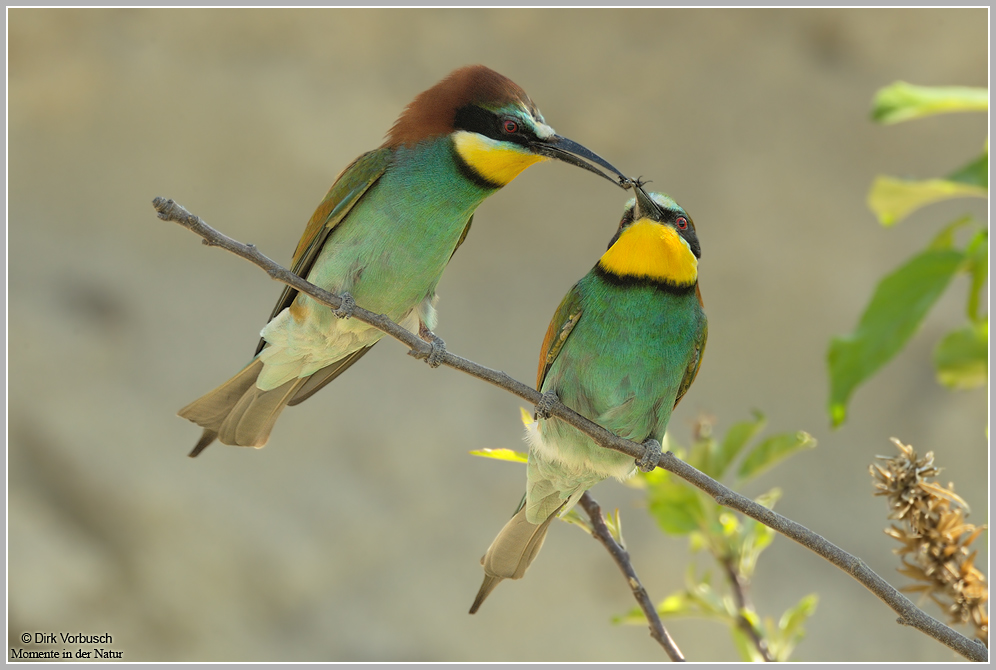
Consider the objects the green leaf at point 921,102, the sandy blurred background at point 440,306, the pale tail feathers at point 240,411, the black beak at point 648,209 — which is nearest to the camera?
the green leaf at point 921,102

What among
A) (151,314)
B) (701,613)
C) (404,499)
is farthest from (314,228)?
(151,314)

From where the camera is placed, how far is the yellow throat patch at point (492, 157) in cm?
123

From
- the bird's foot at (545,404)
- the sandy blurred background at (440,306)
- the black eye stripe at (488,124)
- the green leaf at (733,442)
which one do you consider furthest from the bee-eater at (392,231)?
the sandy blurred background at (440,306)

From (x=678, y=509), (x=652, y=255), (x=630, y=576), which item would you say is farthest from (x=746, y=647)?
(x=652, y=255)

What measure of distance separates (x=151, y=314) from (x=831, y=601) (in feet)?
12.5

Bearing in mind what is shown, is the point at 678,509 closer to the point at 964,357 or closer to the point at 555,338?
the point at 555,338

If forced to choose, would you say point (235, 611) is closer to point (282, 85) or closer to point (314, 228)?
point (282, 85)

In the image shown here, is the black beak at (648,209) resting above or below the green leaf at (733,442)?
above

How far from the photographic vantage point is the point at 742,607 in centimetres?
121

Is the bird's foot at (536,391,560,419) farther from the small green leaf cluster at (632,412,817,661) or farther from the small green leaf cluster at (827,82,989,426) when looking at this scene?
the small green leaf cluster at (827,82,989,426)

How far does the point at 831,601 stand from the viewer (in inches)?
170

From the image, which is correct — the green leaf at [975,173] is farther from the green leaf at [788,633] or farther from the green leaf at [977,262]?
the green leaf at [788,633]

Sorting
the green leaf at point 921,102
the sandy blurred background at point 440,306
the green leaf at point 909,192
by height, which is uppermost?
the green leaf at point 921,102

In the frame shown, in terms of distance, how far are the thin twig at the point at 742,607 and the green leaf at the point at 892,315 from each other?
46 cm
